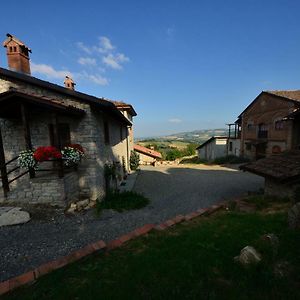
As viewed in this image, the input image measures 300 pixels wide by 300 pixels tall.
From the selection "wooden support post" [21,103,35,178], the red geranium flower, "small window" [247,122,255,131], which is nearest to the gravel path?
the red geranium flower

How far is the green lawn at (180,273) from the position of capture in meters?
2.79

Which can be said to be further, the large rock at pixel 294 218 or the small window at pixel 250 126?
the small window at pixel 250 126

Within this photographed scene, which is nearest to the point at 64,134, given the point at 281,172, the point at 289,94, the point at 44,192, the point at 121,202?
the point at 44,192

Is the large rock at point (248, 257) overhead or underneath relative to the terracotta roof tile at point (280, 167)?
underneath

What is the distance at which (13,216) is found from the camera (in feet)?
19.6

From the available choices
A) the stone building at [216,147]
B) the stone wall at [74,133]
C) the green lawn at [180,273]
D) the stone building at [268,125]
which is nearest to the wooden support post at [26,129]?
the stone wall at [74,133]

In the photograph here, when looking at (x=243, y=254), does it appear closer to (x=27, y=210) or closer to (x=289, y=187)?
(x=289, y=187)

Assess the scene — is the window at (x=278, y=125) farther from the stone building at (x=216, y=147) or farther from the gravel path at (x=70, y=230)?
the gravel path at (x=70, y=230)

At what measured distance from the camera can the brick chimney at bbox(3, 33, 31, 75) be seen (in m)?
9.45

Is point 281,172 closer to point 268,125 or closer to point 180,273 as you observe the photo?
point 180,273

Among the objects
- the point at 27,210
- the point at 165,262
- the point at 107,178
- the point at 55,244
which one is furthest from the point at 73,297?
the point at 107,178

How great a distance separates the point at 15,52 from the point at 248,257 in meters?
12.3

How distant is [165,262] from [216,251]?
41.5 inches

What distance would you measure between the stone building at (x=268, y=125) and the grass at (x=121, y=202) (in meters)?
15.9
